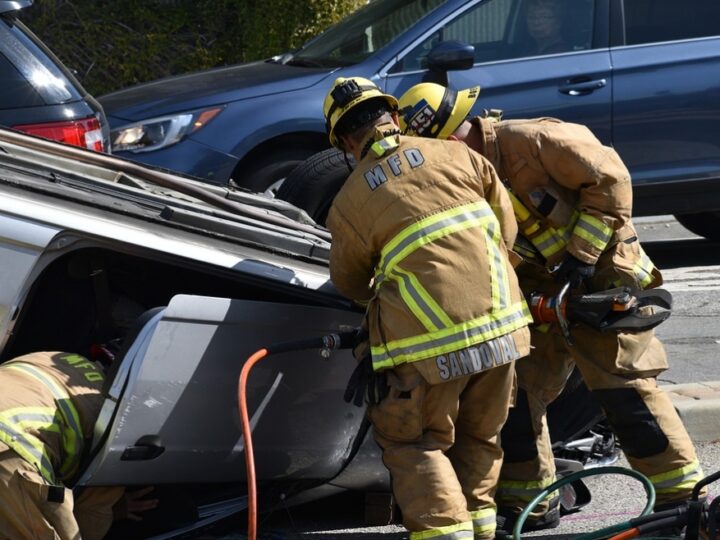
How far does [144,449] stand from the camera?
3582mm

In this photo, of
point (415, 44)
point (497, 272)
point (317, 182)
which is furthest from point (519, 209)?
point (415, 44)

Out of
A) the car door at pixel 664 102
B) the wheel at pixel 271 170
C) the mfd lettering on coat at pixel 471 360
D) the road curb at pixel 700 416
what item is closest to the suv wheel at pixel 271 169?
the wheel at pixel 271 170

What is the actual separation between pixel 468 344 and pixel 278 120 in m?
3.48

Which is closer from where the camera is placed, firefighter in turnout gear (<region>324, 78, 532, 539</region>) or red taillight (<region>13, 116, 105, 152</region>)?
firefighter in turnout gear (<region>324, 78, 532, 539</region>)

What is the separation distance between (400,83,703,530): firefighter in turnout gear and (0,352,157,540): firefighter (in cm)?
123

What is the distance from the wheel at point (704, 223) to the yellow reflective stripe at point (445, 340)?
538 centimetres

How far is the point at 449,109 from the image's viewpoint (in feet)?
12.5

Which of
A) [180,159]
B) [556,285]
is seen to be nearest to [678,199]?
[180,159]

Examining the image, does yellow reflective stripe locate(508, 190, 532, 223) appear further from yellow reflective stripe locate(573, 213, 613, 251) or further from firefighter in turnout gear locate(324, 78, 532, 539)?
firefighter in turnout gear locate(324, 78, 532, 539)

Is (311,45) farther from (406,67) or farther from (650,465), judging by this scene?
(650,465)

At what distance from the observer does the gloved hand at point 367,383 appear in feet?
11.7

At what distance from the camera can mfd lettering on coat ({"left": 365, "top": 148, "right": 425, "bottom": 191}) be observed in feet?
11.6

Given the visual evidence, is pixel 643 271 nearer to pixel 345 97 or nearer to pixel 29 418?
pixel 345 97

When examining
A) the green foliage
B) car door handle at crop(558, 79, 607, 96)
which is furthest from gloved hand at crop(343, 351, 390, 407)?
the green foliage
